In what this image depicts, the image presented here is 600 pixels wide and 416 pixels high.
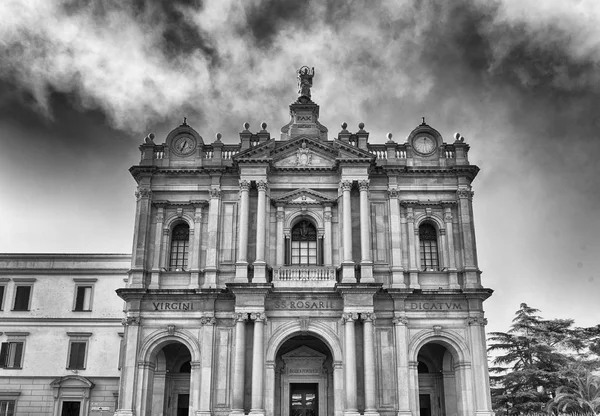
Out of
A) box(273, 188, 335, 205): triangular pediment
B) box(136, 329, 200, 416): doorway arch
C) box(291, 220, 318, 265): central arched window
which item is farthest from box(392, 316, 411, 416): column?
box(136, 329, 200, 416): doorway arch

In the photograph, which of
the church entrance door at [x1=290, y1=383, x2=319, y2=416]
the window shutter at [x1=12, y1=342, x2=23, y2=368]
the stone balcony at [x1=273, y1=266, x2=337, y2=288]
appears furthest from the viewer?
the window shutter at [x1=12, y1=342, x2=23, y2=368]

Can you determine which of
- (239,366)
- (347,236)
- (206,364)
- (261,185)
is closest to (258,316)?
(239,366)

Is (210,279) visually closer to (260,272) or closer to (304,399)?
(260,272)

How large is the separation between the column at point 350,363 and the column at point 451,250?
6423 millimetres

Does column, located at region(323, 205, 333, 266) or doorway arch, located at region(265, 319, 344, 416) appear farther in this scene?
column, located at region(323, 205, 333, 266)

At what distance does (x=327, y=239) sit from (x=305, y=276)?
110 inches

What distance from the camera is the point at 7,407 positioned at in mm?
41688

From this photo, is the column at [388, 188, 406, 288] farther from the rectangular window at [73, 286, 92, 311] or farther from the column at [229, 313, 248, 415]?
the rectangular window at [73, 286, 92, 311]

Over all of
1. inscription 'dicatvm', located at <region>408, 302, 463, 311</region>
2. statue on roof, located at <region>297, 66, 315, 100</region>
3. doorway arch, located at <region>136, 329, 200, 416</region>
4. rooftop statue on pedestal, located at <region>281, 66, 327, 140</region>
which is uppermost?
statue on roof, located at <region>297, 66, 315, 100</region>

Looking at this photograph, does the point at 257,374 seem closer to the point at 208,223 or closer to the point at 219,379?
the point at 219,379

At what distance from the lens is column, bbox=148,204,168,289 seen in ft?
117

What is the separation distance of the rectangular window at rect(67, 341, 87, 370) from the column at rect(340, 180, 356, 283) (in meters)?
20.5

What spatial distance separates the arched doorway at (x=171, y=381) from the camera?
36094 mm

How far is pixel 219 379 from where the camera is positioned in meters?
33.8
